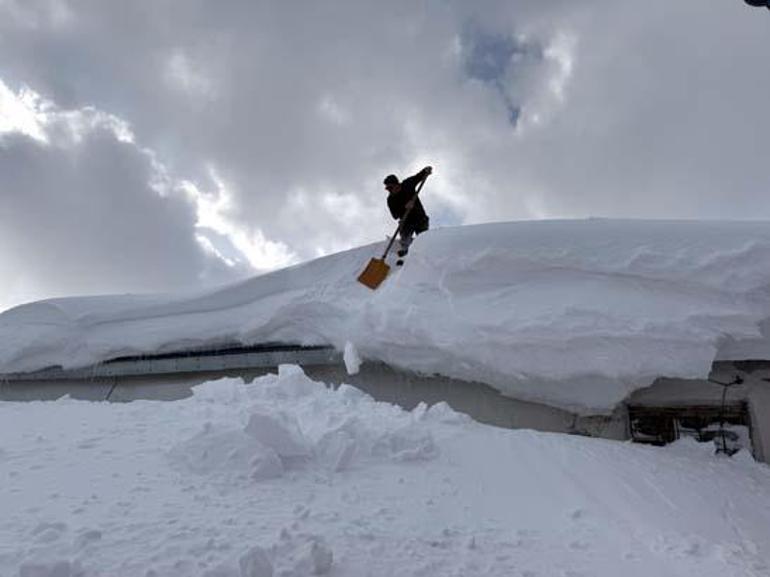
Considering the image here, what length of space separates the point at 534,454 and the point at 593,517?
769 millimetres

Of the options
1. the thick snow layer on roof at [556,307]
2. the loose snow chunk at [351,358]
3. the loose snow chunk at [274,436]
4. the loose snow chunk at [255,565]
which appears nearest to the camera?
the loose snow chunk at [255,565]

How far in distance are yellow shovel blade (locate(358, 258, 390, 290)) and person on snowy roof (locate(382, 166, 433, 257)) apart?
82 centimetres

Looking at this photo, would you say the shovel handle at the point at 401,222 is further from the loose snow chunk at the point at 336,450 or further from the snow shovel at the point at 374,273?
the loose snow chunk at the point at 336,450

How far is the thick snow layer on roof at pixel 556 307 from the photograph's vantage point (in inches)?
154

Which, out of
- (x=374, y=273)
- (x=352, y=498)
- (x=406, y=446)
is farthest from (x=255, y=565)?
(x=374, y=273)

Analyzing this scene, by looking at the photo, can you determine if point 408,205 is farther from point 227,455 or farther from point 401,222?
point 227,455

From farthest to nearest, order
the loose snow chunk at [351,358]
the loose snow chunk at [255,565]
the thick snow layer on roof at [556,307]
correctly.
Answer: the loose snow chunk at [351,358] → the thick snow layer on roof at [556,307] → the loose snow chunk at [255,565]

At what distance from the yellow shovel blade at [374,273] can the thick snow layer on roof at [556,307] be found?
0.30ft

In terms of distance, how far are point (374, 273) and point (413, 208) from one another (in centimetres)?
133

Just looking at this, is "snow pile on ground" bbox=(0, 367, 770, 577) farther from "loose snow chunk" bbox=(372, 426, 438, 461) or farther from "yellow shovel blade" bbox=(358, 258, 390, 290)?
"yellow shovel blade" bbox=(358, 258, 390, 290)

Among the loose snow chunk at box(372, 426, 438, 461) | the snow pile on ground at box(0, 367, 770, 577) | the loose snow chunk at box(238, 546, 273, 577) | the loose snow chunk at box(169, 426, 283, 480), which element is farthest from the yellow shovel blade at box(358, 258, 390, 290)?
the loose snow chunk at box(238, 546, 273, 577)

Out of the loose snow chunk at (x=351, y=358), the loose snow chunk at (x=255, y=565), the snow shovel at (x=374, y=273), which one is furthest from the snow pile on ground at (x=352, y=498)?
the snow shovel at (x=374, y=273)

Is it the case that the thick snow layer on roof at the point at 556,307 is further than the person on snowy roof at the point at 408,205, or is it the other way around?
the person on snowy roof at the point at 408,205

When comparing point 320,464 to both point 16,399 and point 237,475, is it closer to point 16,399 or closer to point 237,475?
point 237,475
